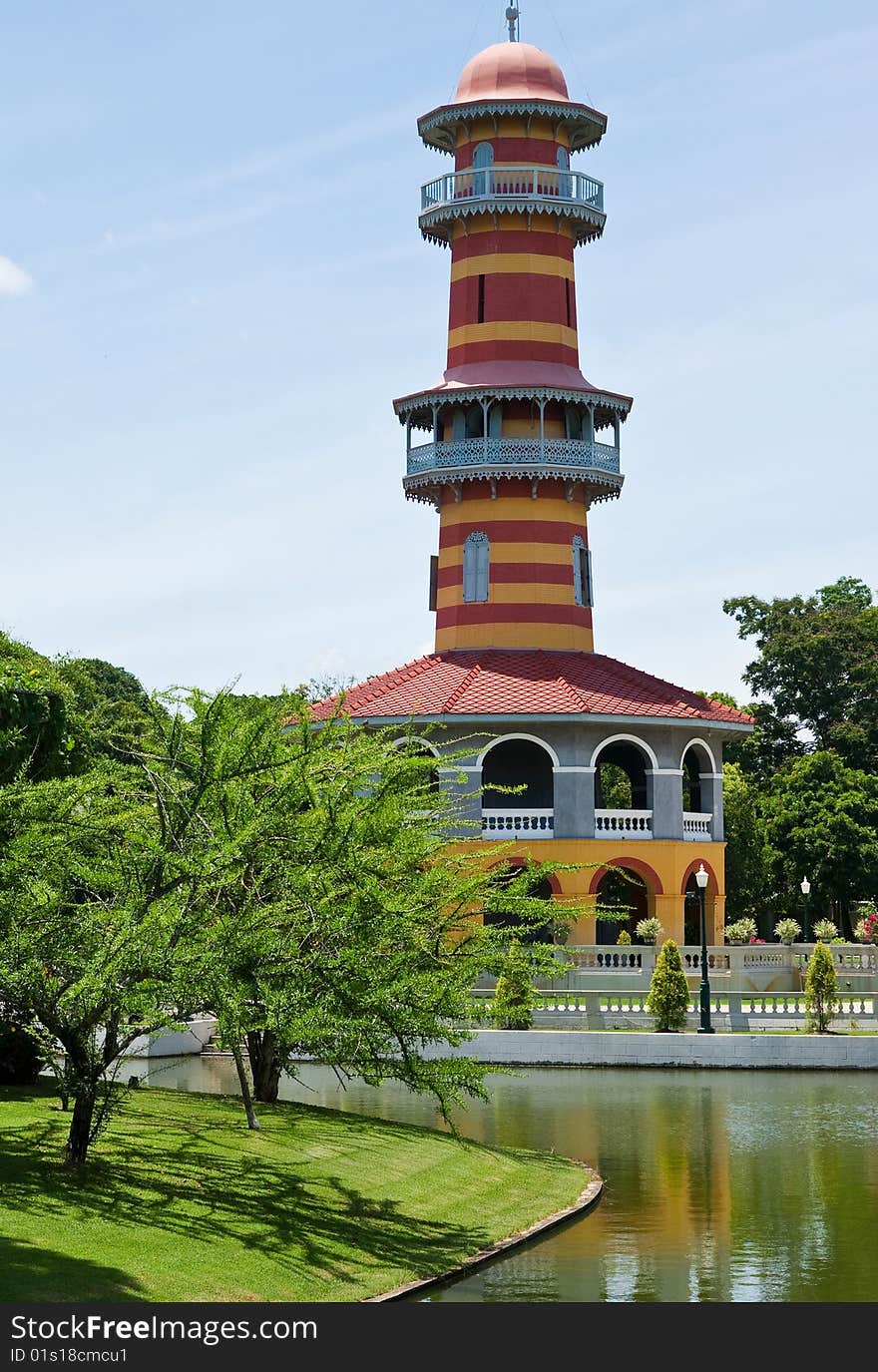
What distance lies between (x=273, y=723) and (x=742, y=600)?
51.9 m

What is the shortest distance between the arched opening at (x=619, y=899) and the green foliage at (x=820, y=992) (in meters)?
11.7

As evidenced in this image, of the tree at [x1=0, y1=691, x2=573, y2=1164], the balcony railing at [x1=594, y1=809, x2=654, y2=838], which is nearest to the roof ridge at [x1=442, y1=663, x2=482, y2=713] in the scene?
the balcony railing at [x1=594, y1=809, x2=654, y2=838]

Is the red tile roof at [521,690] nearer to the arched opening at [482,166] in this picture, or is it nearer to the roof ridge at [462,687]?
the roof ridge at [462,687]

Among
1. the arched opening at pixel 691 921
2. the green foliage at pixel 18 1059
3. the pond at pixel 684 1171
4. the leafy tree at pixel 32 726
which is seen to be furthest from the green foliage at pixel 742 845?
the green foliage at pixel 18 1059

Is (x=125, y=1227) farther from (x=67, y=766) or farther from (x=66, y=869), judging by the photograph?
(x=67, y=766)

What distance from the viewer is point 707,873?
52.9 metres

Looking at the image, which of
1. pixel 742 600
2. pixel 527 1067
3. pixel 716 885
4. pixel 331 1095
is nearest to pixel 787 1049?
pixel 527 1067

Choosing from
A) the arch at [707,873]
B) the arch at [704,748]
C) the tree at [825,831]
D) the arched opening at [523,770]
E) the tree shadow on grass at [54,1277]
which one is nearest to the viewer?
the tree shadow on grass at [54,1277]

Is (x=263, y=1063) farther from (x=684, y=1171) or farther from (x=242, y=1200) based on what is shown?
(x=242, y=1200)

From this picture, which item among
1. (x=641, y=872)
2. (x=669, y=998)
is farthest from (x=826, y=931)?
(x=669, y=998)

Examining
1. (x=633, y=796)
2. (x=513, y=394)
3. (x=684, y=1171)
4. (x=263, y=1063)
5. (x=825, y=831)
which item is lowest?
(x=684, y=1171)

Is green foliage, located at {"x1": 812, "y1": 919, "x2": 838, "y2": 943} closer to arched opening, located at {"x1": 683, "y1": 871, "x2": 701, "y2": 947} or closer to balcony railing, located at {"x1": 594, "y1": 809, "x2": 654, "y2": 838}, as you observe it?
balcony railing, located at {"x1": 594, "y1": 809, "x2": 654, "y2": 838}

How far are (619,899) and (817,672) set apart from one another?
17754mm

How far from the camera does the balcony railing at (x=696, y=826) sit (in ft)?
173
